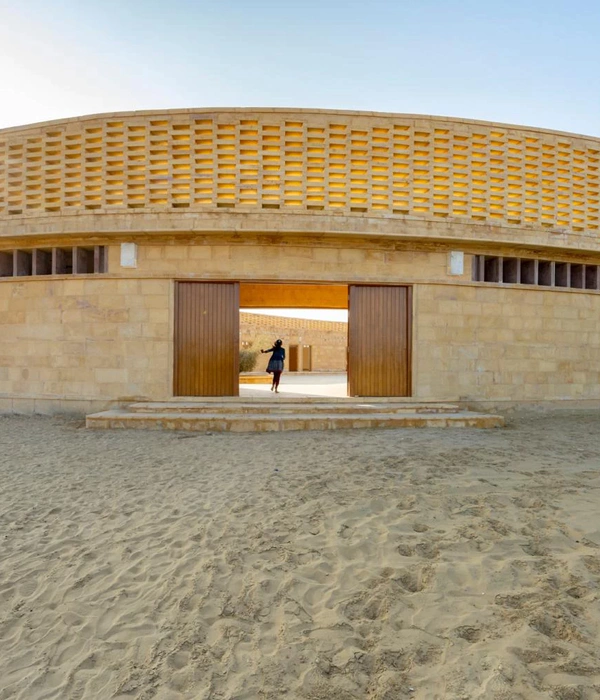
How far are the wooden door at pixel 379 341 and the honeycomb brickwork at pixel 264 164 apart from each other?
5.86ft

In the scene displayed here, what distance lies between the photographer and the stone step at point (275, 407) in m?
8.00

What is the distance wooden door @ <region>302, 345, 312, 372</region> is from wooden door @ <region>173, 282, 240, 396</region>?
59.9 ft

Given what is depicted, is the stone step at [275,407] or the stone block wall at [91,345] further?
the stone block wall at [91,345]

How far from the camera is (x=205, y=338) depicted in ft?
28.9

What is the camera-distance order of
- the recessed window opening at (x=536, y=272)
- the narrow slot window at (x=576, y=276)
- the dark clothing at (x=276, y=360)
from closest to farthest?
the recessed window opening at (x=536, y=272), the narrow slot window at (x=576, y=276), the dark clothing at (x=276, y=360)

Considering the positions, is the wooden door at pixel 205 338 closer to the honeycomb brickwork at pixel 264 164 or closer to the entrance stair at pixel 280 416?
the entrance stair at pixel 280 416

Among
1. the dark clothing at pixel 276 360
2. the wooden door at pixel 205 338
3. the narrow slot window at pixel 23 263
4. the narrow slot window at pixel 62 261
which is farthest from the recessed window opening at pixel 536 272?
the narrow slot window at pixel 23 263

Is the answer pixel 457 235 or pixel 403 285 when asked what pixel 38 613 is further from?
pixel 457 235

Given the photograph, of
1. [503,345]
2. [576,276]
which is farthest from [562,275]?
[503,345]

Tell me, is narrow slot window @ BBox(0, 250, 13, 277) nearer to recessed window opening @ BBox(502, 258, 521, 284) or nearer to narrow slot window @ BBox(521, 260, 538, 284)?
recessed window opening @ BBox(502, 258, 521, 284)

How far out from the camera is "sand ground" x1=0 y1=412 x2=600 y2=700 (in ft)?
6.55

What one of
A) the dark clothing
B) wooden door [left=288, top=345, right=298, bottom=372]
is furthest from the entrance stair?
wooden door [left=288, top=345, right=298, bottom=372]

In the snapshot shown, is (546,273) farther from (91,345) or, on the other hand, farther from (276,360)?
(91,345)

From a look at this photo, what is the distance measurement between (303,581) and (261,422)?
4664 mm
